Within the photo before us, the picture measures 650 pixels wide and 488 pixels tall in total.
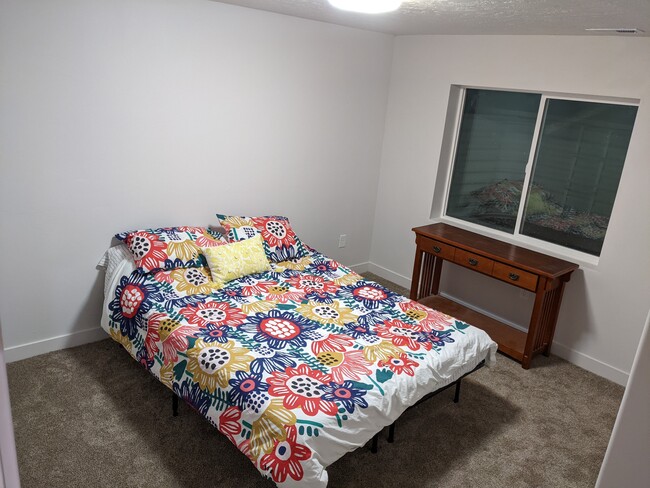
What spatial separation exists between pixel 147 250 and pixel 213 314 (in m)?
0.68

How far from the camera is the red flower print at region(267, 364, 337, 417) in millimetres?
2207

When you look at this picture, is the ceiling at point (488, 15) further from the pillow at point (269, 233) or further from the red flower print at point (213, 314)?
the red flower print at point (213, 314)

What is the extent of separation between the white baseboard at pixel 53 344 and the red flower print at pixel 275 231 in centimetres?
129

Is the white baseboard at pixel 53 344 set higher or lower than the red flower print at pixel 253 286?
lower

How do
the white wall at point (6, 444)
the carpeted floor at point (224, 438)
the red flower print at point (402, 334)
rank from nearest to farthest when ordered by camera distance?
the white wall at point (6, 444) < the carpeted floor at point (224, 438) < the red flower print at point (402, 334)

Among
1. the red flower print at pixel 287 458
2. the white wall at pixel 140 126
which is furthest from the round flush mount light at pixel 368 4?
the red flower print at pixel 287 458

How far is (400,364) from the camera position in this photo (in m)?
2.59

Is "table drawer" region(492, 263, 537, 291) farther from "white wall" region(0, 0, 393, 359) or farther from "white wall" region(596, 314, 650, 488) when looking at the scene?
"white wall" region(596, 314, 650, 488)

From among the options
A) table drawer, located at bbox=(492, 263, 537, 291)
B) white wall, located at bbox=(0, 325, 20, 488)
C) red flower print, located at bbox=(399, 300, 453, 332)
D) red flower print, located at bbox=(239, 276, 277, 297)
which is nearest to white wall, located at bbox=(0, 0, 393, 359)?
red flower print, located at bbox=(239, 276, 277, 297)

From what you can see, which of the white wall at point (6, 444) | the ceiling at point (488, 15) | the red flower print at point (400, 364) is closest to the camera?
the white wall at point (6, 444)

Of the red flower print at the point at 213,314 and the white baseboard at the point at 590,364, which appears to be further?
the white baseboard at the point at 590,364

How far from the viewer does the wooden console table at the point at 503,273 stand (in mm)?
3494

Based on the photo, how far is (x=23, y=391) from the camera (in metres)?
2.89

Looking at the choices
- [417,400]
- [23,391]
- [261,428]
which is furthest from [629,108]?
[23,391]
